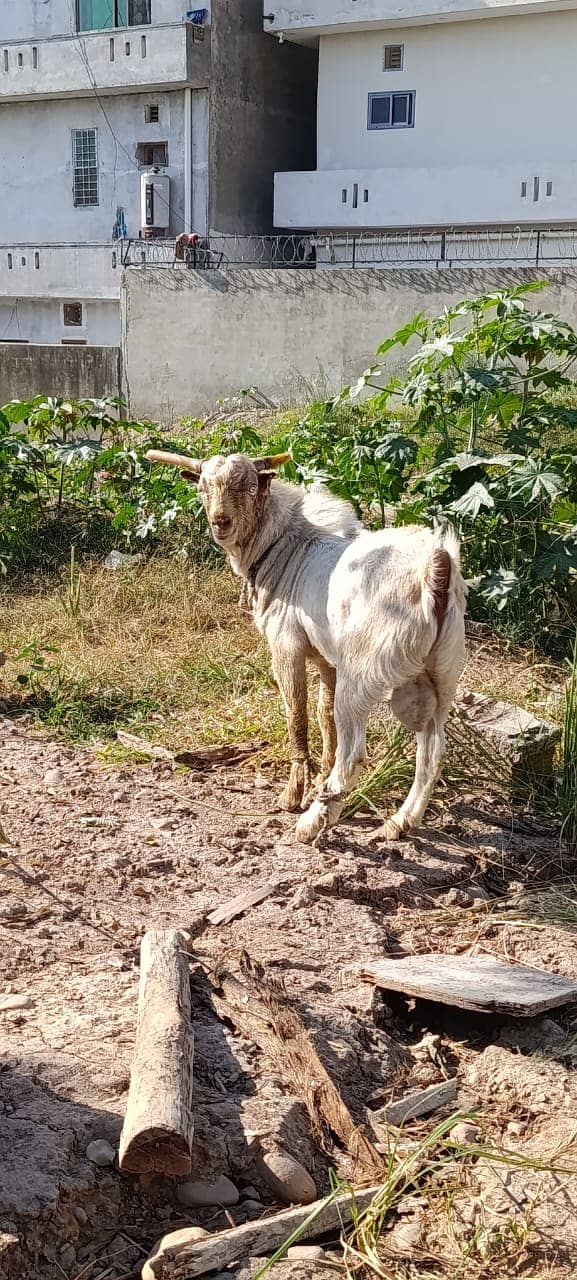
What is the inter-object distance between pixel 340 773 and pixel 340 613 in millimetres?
643

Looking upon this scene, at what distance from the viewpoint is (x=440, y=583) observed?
4574 mm

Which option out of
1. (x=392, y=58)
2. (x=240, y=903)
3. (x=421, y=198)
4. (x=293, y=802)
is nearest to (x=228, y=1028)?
(x=240, y=903)

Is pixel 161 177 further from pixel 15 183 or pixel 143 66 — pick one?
pixel 15 183

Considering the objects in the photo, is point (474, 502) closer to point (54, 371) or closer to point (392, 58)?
point (54, 371)

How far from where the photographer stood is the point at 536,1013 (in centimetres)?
359

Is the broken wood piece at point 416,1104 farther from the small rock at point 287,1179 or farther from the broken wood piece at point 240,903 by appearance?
the broken wood piece at point 240,903

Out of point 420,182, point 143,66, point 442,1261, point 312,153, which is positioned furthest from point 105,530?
point 312,153

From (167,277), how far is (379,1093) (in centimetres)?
1663

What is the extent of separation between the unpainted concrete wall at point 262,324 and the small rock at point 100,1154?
14283mm

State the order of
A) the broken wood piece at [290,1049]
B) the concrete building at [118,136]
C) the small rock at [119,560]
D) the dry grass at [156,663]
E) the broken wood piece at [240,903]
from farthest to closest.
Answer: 1. the concrete building at [118,136]
2. the small rock at [119,560]
3. the dry grass at [156,663]
4. the broken wood piece at [240,903]
5. the broken wood piece at [290,1049]

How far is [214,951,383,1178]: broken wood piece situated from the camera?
10.5 ft

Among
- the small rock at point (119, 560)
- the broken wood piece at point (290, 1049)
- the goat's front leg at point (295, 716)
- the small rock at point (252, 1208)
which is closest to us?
the small rock at point (252, 1208)

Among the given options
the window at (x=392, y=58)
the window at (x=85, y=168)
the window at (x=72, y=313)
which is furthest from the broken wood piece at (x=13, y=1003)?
the window at (x=85, y=168)

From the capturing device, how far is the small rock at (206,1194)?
2.99 metres
